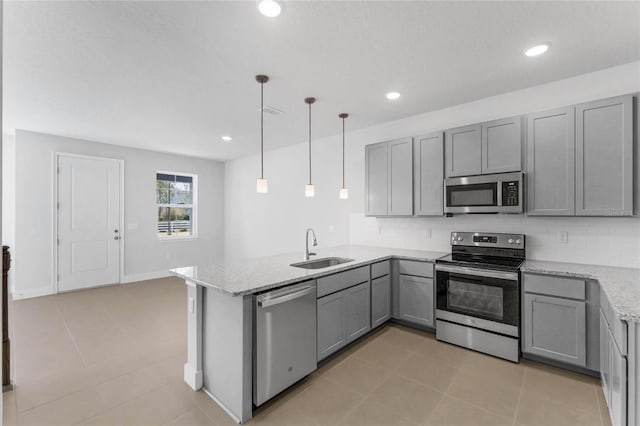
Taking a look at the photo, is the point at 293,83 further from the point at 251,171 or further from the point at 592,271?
the point at 251,171

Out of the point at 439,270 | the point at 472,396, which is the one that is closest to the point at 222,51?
the point at 439,270

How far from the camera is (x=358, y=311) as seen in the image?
3303 mm

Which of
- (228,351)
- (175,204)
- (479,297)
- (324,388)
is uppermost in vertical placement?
(175,204)

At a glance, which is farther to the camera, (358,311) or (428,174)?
(428,174)

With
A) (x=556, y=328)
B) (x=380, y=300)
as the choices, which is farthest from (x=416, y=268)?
(x=556, y=328)

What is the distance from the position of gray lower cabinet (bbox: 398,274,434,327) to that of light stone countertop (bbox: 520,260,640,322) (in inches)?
37.8

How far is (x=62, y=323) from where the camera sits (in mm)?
3965

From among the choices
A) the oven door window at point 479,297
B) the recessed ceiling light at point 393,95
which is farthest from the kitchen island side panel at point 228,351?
the recessed ceiling light at point 393,95

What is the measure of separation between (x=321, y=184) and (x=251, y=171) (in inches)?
82.1

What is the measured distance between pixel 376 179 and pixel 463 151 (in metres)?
1.12

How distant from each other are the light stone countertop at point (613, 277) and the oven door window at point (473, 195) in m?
0.71

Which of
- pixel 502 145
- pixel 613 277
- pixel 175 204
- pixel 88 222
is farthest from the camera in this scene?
pixel 175 204

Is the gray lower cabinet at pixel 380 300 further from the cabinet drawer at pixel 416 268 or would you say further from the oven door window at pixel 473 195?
the oven door window at pixel 473 195

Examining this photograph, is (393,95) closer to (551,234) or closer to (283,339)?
(551,234)
